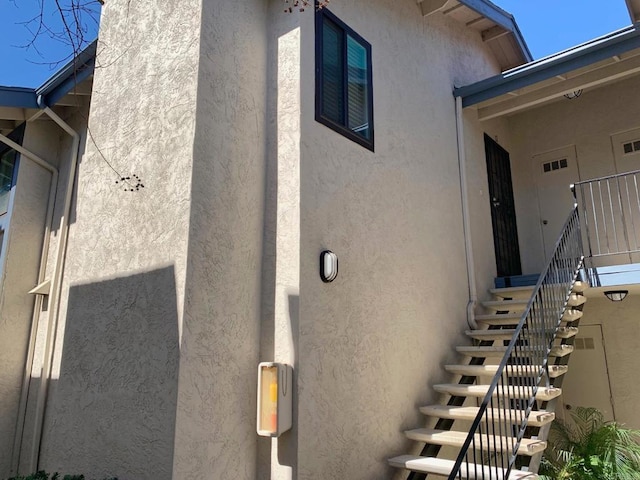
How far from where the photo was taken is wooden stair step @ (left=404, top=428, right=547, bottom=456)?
4.36m

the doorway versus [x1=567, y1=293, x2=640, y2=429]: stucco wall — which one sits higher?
the doorway

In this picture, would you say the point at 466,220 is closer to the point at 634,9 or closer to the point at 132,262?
the point at 634,9

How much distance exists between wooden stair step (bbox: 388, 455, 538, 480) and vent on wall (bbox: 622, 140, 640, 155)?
6.77 meters

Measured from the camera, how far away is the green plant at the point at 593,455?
521 centimetres

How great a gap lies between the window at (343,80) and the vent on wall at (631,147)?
564 centimetres

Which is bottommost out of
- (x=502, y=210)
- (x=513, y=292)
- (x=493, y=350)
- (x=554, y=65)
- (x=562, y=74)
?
(x=493, y=350)

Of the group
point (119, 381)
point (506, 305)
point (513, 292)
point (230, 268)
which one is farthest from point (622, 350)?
point (119, 381)

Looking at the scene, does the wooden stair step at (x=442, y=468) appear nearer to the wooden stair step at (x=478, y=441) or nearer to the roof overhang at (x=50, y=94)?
the wooden stair step at (x=478, y=441)

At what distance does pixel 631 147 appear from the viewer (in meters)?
8.75

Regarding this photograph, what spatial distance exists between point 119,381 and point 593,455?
5.24 meters

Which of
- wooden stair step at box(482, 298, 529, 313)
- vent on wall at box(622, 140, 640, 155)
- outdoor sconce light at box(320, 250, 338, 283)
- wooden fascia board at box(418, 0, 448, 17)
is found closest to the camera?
outdoor sconce light at box(320, 250, 338, 283)

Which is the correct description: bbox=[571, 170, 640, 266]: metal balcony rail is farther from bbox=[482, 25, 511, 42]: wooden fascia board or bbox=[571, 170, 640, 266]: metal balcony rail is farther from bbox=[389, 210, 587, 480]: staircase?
bbox=[482, 25, 511, 42]: wooden fascia board

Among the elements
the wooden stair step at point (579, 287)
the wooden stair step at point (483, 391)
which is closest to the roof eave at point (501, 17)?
the wooden stair step at point (579, 287)

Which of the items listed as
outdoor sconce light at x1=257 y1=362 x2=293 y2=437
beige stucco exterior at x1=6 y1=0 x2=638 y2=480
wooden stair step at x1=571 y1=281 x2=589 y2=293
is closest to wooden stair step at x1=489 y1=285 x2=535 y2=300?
wooden stair step at x1=571 y1=281 x2=589 y2=293
